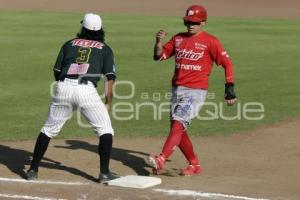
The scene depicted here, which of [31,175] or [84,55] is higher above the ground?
[84,55]

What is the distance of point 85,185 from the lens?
27.2 ft

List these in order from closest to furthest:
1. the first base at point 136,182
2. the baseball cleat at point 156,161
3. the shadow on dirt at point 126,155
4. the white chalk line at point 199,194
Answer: the white chalk line at point 199,194 < the first base at point 136,182 < the baseball cleat at point 156,161 < the shadow on dirt at point 126,155

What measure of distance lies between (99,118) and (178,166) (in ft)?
5.68

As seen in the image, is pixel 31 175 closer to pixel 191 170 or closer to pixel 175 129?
pixel 175 129

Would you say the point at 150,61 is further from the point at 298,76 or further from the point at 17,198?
the point at 17,198

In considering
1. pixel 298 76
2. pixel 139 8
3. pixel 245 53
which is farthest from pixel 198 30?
pixel 139 8

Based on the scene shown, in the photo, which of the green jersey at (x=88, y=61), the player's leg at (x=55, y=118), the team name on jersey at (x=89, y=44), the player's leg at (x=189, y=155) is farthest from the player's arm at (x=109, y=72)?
the player's leg at (x=189, y=155)

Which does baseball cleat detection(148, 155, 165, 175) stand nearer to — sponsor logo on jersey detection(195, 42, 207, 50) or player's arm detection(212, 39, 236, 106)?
player's arm detection(212, 39, 236, 106)

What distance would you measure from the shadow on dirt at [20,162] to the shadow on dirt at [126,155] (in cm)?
72

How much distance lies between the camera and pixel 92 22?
831cm

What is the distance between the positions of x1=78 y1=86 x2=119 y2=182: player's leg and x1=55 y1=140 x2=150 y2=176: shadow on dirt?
0.83 m

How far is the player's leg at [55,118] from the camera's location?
27.6 ft

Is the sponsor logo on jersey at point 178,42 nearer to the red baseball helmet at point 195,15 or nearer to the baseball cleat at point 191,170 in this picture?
the red baseball helmet at point 195,15

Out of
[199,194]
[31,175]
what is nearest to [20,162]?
[31,175]
